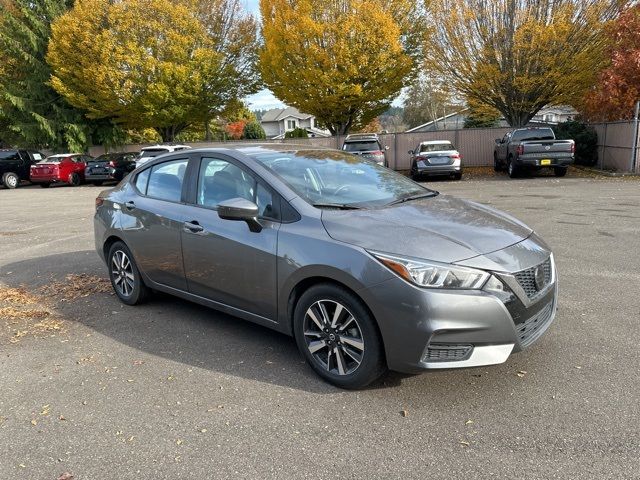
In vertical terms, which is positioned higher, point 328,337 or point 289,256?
point 289,256

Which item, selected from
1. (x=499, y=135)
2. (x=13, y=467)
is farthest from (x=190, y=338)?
(x=499, y=135)

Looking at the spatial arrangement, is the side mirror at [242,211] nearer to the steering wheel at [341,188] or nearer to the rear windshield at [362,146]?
the steering wheel at [341,188]

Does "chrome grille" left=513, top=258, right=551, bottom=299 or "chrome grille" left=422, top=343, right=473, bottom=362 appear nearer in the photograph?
"chrome grille" left=422, top=343, right=473, bottom=362

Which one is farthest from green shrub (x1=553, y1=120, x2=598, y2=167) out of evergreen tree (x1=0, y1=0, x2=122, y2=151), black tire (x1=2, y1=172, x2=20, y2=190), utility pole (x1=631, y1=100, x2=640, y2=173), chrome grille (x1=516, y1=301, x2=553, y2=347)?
evergreen tree (x1=0, y1=0, x2=122, y2=151)

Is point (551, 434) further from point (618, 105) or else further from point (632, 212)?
point (618, 105)

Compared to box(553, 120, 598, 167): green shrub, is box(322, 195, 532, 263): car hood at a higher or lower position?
lower

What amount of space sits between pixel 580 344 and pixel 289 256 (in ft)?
7.87

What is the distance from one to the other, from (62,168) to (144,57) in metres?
7.08

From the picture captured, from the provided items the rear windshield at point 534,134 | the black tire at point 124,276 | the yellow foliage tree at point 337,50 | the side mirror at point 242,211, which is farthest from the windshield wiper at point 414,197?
the yellow foliage tree at point 337,50

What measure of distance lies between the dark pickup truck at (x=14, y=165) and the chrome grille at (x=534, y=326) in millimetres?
27485

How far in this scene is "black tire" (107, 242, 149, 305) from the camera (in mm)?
5180

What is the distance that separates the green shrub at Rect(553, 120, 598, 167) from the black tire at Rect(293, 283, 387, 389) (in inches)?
789

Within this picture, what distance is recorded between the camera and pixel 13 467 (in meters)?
2.77

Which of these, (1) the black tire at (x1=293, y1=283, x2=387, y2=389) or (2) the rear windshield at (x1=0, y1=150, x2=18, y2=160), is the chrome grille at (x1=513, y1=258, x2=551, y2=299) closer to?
(1) the black tire at (x1=293, y1=283, x2=387, y2=389)
